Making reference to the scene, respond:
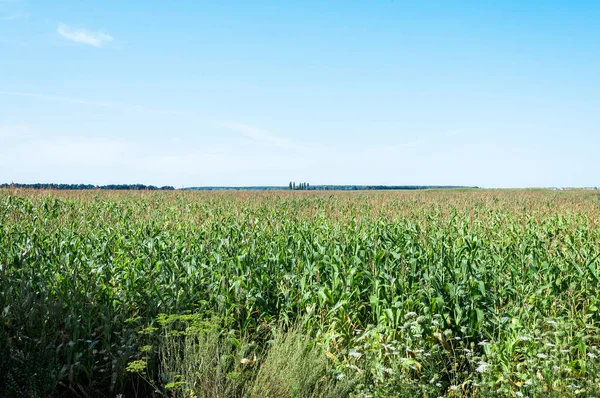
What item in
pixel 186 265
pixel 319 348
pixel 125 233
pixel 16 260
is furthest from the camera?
pixel 125 233

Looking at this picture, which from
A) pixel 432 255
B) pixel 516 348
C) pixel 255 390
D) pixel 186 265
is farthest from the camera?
pixel 432 255

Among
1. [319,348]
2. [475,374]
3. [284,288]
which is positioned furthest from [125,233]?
[475,374]

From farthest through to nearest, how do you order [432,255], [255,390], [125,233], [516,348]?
[125,233], [432,255], [516,348], [255,390]

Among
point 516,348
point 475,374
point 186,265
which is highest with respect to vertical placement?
point 186,265

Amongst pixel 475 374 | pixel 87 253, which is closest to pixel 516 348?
pixel 475 374

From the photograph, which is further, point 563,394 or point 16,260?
point 16,260

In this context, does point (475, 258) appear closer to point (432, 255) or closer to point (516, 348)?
point (432, 255)

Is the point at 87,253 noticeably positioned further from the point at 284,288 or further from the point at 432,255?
the point at 432,255

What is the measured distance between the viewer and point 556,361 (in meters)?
Result: 4.81

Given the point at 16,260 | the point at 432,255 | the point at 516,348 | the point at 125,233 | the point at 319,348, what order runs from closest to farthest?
the point at 516,348 → the point at 319,348 → the point at 16,260 → the point at 432,255 → the point at 125,233

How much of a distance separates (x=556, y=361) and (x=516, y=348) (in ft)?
2.69

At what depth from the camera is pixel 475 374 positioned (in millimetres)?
5629

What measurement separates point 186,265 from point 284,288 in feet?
6.32

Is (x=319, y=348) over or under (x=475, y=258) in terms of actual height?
under
